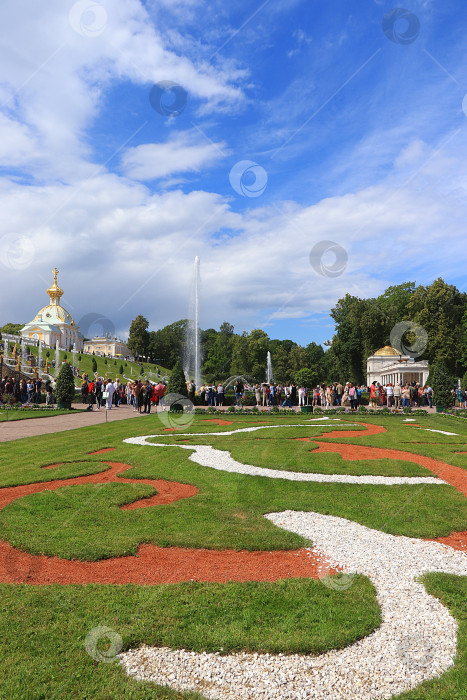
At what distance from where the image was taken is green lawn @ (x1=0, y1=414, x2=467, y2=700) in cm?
348

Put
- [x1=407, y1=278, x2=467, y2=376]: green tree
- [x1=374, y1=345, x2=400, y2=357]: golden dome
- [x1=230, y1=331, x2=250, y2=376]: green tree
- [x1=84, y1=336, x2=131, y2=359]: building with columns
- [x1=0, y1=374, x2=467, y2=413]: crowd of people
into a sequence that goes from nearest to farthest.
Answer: [x1=0, y1=374, x2=467, y2=413]: crowd of people < [x1=407, y1=278, x2=467, y2=376]: green tree < [x1=374, y1=345, x2=400, y2=357]: golden dome < [x1=230, y1=331, x2=250, y2=376]: green tree < [x1=84, y1=336, x2=131, y2=359]: building with columns

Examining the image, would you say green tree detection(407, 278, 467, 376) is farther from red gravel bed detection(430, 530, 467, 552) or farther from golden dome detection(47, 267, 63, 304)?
golden dome detection(47, 267, 63, 304)

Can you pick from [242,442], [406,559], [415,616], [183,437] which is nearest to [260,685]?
[415,616]

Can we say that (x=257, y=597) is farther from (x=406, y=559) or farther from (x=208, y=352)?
(x=208, y=352)

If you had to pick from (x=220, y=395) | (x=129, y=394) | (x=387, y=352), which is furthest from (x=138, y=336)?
(x=220, y=395)

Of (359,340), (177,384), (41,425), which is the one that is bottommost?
(41,425)

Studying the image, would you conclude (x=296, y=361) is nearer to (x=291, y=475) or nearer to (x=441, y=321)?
(x=441, y=321)

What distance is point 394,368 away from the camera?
59281 millimetres

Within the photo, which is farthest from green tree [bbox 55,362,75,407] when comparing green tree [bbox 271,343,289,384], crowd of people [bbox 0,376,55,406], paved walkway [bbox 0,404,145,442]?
green tree [bbox 271,343,289,384]

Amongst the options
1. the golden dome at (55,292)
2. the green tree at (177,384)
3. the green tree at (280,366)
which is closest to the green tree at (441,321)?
the green tree at (280,366)

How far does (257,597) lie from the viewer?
173 inches

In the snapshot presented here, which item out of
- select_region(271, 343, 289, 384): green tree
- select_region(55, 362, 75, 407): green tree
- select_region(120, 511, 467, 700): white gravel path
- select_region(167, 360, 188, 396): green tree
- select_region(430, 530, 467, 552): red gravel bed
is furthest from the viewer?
select_region(271, 343, 289, 384): green tree

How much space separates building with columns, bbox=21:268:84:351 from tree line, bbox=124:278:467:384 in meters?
18.1

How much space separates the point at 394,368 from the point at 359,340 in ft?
47.0
